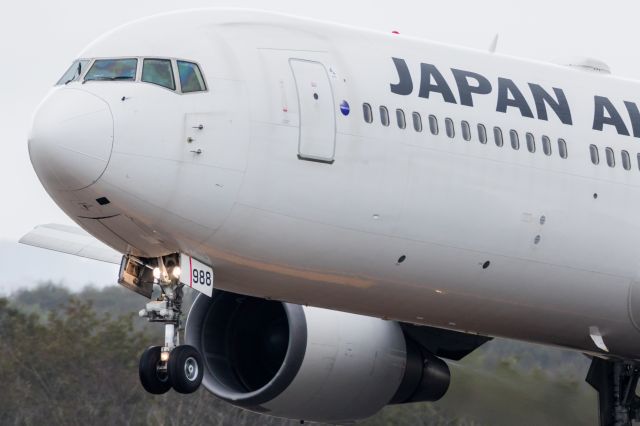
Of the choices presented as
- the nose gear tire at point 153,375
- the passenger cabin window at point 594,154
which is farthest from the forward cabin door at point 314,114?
the passenger cabin window at point 594,154

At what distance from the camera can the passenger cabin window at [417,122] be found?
19.9 metres

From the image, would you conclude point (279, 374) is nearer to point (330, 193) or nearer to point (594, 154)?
point (330, 193)

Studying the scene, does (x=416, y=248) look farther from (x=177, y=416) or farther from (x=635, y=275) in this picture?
(x=177, y=416)

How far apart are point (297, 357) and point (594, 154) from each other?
4.32 m

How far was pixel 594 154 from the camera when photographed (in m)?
21.6

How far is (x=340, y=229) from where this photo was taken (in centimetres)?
1922

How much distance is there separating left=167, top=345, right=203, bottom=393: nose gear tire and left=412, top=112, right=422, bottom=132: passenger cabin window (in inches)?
134

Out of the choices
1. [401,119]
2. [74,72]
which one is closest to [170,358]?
[74,72]

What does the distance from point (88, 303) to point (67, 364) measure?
138 centimetres

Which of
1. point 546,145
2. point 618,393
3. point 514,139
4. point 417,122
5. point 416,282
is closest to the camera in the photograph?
point 417,122

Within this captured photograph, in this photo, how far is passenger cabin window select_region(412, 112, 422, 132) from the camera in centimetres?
1994

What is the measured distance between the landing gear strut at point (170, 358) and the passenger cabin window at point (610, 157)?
554 cm

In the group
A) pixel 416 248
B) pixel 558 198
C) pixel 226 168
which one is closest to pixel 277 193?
pixel 226 168

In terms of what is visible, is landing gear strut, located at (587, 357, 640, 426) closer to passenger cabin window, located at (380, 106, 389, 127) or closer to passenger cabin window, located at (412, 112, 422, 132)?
passenger cabin window, located at (412, 112, 422, 132)
